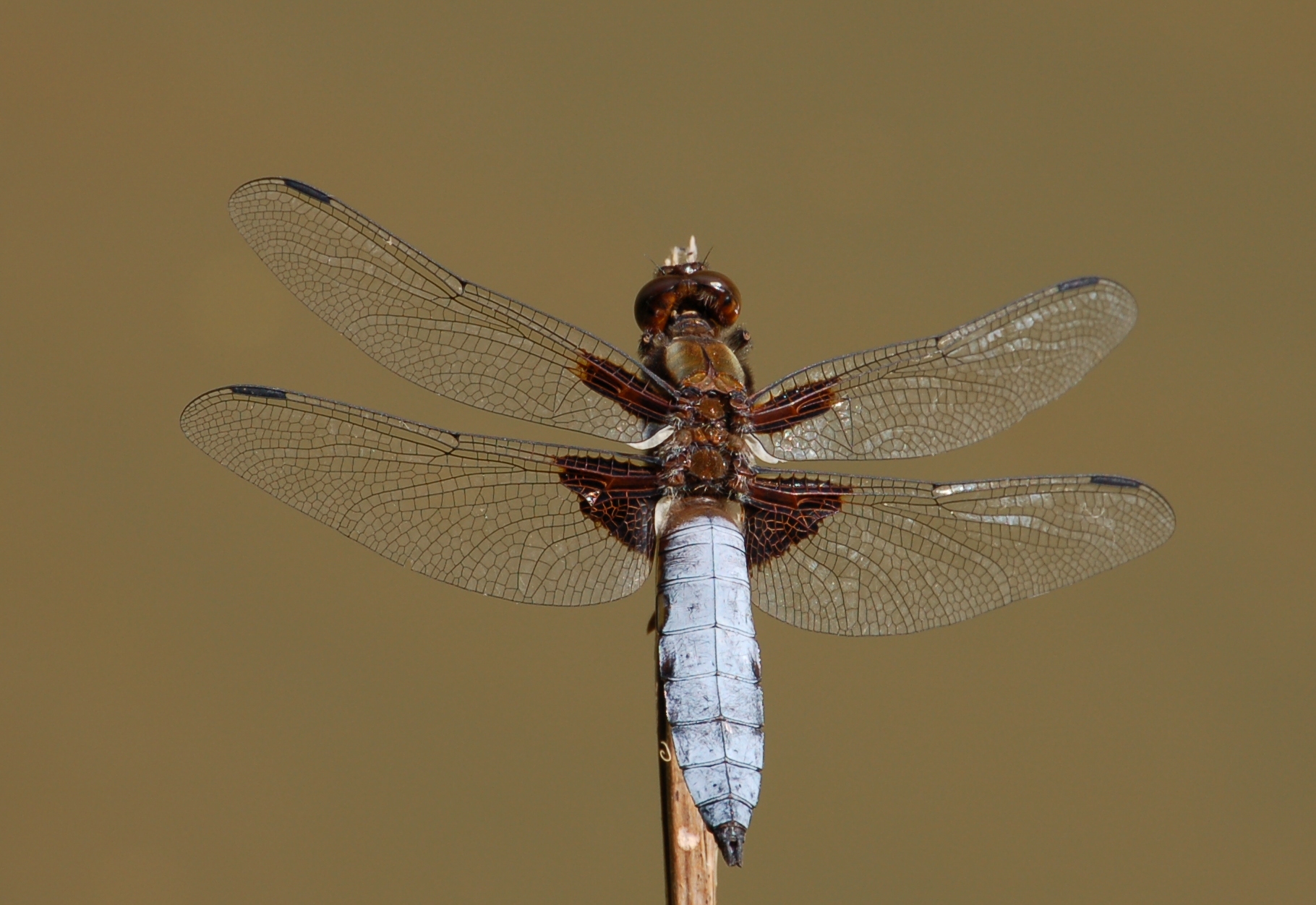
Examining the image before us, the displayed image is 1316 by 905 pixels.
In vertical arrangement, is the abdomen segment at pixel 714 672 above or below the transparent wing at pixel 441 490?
below

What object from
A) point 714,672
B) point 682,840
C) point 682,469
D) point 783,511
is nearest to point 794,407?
point 783,511

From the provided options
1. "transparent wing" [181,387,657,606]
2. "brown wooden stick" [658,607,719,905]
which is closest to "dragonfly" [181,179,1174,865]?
"transparent wing" [181,387,657,606]

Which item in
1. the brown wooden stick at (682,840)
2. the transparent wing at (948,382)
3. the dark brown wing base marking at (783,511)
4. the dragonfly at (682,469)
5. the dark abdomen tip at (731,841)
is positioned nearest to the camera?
the dark abdomen tip at (731,841)

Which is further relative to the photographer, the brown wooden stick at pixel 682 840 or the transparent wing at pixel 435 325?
the transparent wing at pixel 435 325

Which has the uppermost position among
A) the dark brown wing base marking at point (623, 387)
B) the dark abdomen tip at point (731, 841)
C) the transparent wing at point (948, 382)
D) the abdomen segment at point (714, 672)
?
the transparent wing at point (948, 382)

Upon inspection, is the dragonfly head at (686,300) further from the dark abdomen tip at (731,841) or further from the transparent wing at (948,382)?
the dark abdomen tip at (731,841)

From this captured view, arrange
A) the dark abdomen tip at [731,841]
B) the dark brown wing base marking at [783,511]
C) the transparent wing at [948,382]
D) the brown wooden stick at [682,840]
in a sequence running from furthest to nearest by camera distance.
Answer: the transparent wing at [948,382], the dark brown wing base marking at [783,511], the brown wooden stick at [682,840], the dark abdomen tip at [731,841]

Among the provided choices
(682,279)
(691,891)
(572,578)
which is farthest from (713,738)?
(682,279)

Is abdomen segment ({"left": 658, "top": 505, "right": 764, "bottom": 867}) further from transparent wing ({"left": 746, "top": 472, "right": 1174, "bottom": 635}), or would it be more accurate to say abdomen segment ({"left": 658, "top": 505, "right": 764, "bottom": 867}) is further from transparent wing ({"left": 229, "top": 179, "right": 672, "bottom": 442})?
transparent wing ({"left": 229, "top": 179, "right": 672, "bottom": 442})

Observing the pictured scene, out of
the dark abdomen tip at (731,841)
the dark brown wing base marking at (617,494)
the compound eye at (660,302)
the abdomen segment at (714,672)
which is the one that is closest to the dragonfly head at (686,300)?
the compound eye at (660,302)
